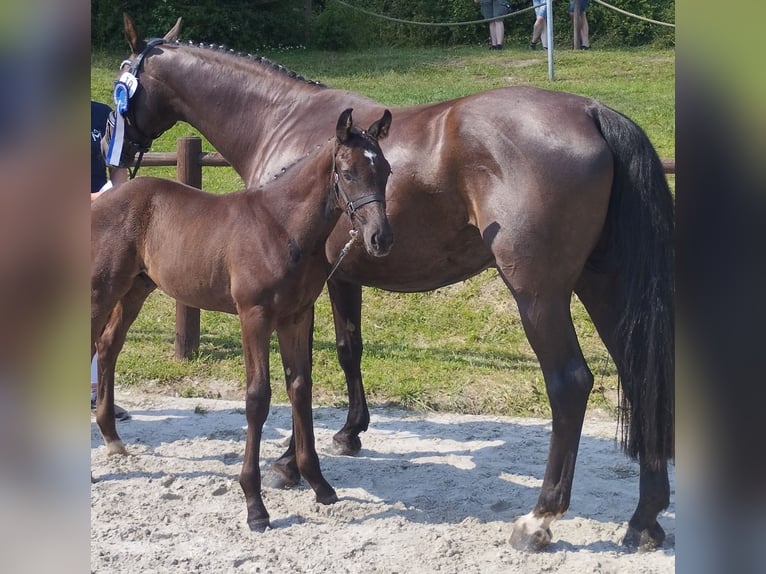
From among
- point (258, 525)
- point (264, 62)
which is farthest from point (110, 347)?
point (264, 62)

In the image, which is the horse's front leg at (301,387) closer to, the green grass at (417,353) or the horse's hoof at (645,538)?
the horse's hoof at (645,538)

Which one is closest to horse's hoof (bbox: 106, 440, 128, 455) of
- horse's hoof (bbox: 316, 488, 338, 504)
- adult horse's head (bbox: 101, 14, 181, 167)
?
horse's hoof (bbox: 316, 488, 338, 504)

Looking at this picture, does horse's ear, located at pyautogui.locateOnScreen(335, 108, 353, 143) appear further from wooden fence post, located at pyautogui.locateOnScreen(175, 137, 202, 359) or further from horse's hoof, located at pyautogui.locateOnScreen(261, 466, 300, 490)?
wooden fence post, located at pyautogui.locateOnScreen(175, 137, 202, 359)

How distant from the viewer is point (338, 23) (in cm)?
1970

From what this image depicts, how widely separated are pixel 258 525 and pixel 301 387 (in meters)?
0.64

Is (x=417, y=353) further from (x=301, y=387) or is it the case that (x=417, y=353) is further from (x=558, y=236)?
(x=558, y=236)

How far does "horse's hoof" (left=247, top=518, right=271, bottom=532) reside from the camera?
12.3ft

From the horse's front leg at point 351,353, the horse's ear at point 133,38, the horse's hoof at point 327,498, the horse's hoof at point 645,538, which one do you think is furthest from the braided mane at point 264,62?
the horse's hoof at point 645,538

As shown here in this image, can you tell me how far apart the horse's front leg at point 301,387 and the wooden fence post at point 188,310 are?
271 centimetres

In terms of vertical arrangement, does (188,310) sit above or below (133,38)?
below

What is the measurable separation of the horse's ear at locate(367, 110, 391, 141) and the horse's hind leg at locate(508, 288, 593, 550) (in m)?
0.85
